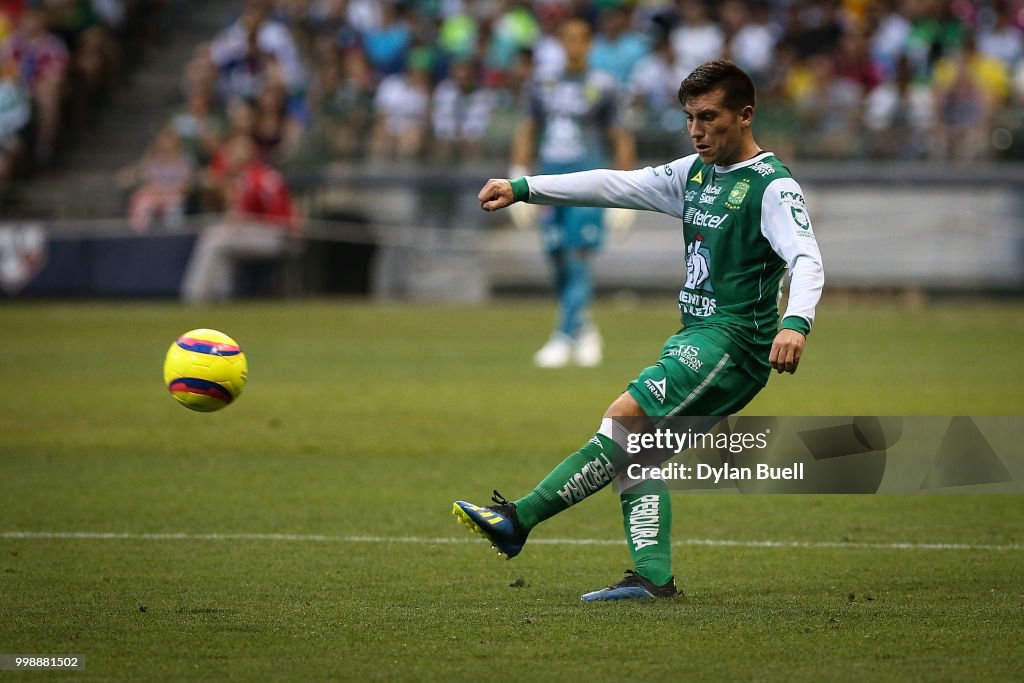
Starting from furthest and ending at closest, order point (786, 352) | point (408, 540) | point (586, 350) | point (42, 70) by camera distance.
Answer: point (42, 70) → point (586, 350) → point (408, 540) → point (786, 352)

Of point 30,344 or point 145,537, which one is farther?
point 30,344

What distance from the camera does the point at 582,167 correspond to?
1648 cm

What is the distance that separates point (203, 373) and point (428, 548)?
135 cm

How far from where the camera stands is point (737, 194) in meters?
6.21

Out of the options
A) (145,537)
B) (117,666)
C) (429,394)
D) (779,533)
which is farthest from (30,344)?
(117,666)

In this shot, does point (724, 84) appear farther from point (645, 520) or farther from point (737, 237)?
point (645, 520)

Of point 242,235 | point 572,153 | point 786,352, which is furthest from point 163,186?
point 786,352

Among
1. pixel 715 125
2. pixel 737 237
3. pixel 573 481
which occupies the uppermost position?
pixel 715 125

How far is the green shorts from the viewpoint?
614 centimetres

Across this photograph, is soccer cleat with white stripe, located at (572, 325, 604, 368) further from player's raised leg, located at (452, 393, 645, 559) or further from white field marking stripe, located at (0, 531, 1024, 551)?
player's raised leg, located at (452, 393, 645, 559)

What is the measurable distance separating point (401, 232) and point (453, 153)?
62.8 inches

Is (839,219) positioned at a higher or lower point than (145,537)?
higher

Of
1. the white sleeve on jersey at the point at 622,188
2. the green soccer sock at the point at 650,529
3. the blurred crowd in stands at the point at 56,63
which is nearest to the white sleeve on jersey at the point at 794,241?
the white sleeve on jersey at the point at 622,188

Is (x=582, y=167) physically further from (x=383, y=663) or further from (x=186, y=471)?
(x=383, y=663)
